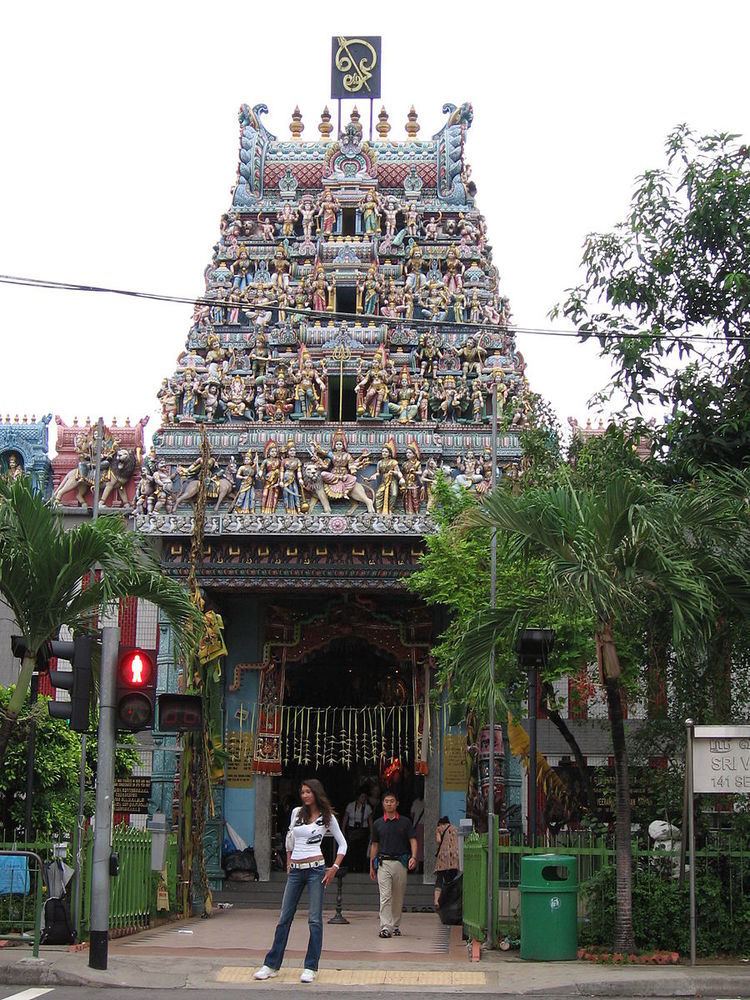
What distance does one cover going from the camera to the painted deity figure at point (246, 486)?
85.7ft

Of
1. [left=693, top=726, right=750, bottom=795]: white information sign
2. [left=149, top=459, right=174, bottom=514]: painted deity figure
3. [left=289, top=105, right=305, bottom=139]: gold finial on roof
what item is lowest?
[left=693, top=726, right=750, bottom=795]: white information sign

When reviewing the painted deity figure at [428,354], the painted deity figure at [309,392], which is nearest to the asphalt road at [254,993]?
the painted deity figure at [309,392]

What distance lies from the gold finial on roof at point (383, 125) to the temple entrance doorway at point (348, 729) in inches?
446

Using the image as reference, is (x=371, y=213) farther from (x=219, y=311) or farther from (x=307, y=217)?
(x=219, y=311)

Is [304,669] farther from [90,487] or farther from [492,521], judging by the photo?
[492,521]

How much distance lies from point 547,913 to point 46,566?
20.3 ft

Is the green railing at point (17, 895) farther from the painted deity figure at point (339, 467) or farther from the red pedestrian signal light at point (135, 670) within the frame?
the painted deity figure at point (339, 467)

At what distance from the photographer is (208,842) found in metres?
26.1

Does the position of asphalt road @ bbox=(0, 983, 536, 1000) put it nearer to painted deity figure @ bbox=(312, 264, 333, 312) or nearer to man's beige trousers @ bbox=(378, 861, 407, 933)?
man's beige trousers @ bbox=(378, 861, 407, 933)

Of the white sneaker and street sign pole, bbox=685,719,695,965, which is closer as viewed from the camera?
the white sneaker

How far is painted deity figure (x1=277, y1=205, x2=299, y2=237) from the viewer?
2947 cm

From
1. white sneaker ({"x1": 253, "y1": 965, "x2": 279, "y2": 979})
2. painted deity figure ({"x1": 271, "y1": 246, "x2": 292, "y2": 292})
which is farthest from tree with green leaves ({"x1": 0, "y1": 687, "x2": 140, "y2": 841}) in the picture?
painted deity figure ({"x1": 271, "y1": 246, "x2": 292, "y2": 292})

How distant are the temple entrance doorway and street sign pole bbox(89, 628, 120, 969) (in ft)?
40.5

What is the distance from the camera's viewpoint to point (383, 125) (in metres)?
31.9
